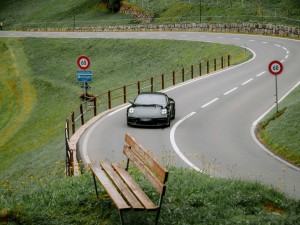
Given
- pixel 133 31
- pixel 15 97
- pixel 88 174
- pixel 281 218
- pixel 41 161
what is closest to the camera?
pixel 281 218

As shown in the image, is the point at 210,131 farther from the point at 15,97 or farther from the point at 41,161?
the point at 15,97

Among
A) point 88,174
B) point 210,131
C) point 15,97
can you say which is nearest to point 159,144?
point 210,131

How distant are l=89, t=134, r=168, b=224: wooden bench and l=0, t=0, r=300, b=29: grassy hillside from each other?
5205 cm

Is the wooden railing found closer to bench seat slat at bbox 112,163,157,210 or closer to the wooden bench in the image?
the wooden bench

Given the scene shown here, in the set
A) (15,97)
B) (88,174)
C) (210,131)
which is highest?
(88,174)

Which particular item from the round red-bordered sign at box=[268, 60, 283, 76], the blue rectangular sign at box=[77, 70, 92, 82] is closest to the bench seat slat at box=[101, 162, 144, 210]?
the round red-bordered sign at box=[268, 60, 283, 76]

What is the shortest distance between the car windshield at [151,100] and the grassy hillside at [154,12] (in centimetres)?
3976

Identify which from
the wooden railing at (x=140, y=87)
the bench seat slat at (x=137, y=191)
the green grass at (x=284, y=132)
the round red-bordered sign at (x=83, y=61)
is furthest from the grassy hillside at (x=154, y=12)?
the bench seat slat at (x=137, y=191)

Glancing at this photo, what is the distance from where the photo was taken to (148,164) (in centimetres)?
955

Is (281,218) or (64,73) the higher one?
(281,218)

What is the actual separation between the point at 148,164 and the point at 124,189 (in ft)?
3.65

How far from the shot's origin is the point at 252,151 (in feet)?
55.7

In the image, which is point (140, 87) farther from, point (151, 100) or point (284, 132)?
point (284, 132)

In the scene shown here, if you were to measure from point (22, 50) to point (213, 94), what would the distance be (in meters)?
36.7
